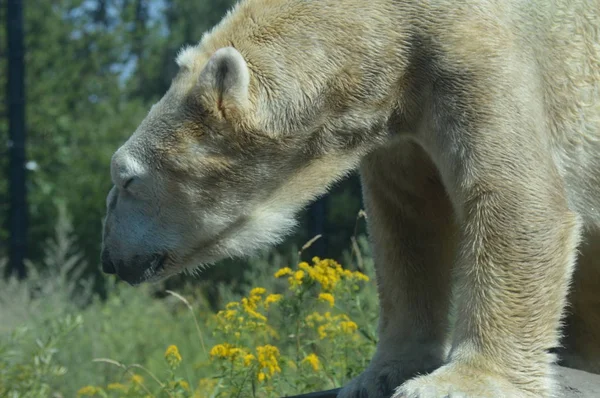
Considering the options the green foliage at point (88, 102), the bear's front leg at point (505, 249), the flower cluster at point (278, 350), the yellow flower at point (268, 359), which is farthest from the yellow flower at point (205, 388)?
the green foliage at point (88, 102)

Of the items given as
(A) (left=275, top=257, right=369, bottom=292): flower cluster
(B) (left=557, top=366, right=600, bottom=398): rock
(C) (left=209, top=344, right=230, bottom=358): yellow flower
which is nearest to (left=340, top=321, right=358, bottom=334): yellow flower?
(A) (left=275, top=257, right=369, bottom=292): flower cluster

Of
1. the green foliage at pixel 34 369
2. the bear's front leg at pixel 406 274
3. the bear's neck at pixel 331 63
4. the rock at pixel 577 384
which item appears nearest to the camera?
the bear's neck at pixel 331 63

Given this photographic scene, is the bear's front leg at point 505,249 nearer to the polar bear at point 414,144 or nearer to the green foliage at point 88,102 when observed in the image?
the polar bear at point 414,144

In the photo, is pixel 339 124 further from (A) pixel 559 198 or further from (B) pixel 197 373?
(B) pixel 197 373

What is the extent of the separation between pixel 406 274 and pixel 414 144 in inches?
19.6

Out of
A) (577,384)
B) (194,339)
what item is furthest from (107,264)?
(194,339)

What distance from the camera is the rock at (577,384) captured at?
3129 millimetres

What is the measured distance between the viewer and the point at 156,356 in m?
6.16

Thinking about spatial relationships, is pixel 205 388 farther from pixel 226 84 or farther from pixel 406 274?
pixel 226 84

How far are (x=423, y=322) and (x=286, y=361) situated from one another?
579 millimetres

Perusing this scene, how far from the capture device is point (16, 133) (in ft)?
27.4

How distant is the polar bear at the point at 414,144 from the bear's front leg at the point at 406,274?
0.05 m

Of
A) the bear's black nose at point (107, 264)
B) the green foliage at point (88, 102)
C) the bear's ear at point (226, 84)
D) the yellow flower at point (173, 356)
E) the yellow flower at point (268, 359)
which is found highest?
the bear's ear at point (226, 84)

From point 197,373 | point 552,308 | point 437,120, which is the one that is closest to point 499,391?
point 552,308
